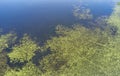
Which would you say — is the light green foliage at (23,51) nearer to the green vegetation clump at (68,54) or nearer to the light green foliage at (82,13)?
the green vegetation clump at (68,54)

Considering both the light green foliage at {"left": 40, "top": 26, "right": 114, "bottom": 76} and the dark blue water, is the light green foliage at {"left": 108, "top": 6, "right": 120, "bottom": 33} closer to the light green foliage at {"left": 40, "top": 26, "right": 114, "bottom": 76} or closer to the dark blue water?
the dark blue water

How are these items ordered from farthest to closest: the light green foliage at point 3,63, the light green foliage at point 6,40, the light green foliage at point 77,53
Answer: the light green foliage at point 6,40
the light green foliage at point 3,63
the light green foliage at point 77,53

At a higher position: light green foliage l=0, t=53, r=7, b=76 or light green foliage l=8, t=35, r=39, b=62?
light green foliage l=8, t=35, r=39, b=62

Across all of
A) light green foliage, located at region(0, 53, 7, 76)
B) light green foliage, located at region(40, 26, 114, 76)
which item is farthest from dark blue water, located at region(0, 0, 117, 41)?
light green foliage, located at region(0, 53, 7, 76)

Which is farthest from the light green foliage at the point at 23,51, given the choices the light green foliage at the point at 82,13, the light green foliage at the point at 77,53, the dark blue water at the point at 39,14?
the light green foliage at the point at 82,13

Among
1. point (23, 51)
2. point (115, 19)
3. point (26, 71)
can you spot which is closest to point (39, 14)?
point (115, 19)

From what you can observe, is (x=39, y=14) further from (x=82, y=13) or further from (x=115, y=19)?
(x=115, y=19)
